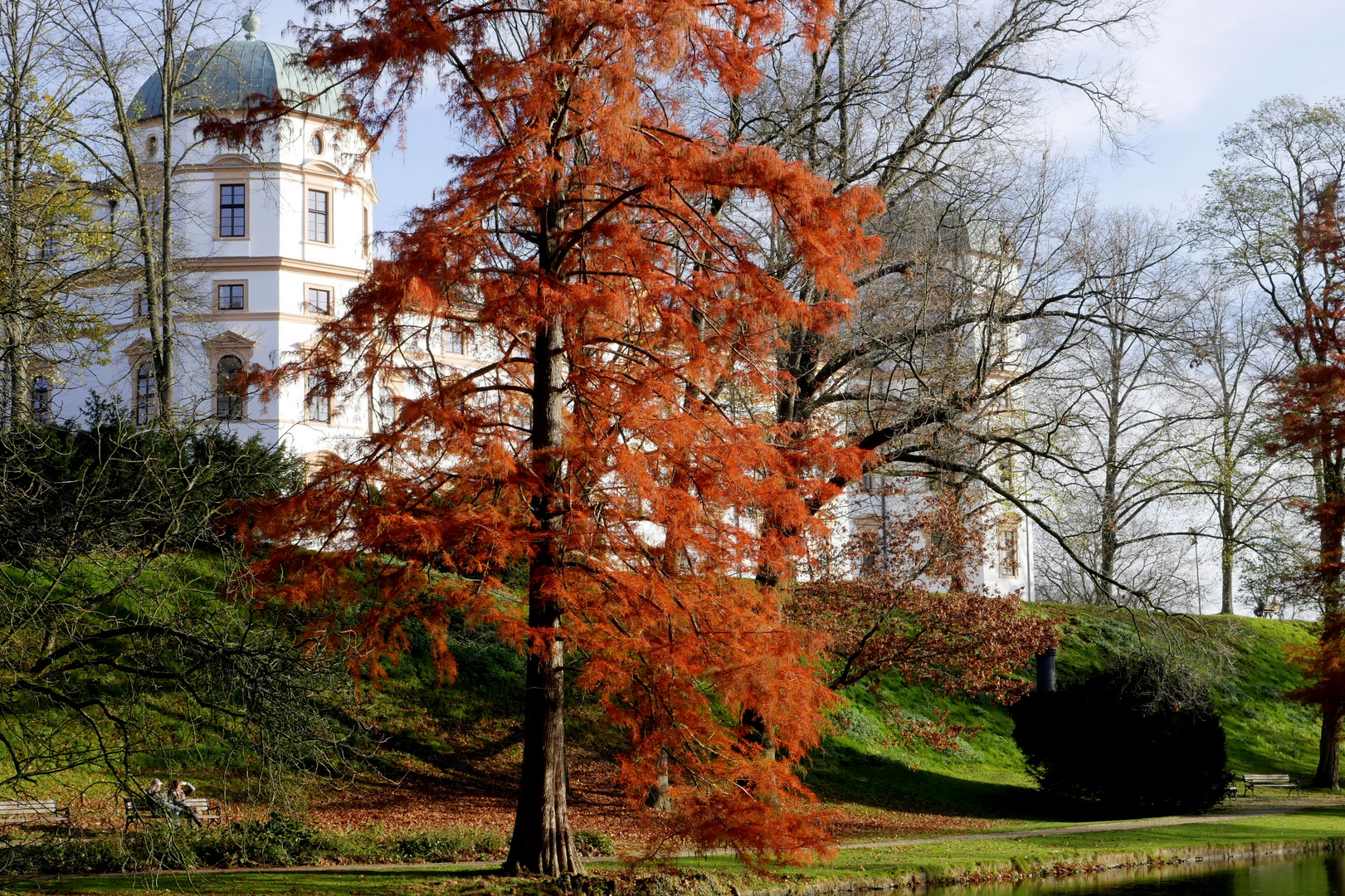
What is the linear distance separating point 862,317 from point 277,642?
1112 cm

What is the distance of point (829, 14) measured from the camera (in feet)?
43.1

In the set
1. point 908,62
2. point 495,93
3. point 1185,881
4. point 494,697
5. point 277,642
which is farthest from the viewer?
point 494,697

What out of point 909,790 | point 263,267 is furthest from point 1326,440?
point 263,267

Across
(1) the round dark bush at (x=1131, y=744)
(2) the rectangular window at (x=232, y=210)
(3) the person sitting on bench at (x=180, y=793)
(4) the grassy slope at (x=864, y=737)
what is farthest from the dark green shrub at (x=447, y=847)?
(2) the rectangular window at (x=232, y=210)

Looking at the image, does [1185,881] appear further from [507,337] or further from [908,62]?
[908,62]

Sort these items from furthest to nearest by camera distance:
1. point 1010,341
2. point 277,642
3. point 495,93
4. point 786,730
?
point 1010,341 → point 495,93 → point 786,730 → point 277,642

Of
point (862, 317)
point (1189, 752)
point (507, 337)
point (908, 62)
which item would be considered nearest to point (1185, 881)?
point (1189, 752)

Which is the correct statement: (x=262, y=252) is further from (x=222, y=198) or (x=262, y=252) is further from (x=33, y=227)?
(x=33, y=227)

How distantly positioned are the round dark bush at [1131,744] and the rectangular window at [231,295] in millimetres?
30748

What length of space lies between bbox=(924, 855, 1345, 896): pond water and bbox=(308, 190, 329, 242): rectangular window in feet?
114

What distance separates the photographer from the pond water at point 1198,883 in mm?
14375

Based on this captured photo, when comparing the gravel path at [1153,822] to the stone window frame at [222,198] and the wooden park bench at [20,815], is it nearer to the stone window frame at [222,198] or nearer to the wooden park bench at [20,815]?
the wooden park bench at [20,815]

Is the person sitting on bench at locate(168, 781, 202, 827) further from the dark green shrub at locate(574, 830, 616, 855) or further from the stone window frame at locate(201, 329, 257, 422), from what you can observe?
the stone window frame at locate(201, 329, 257, 422)

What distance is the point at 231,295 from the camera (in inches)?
1625
